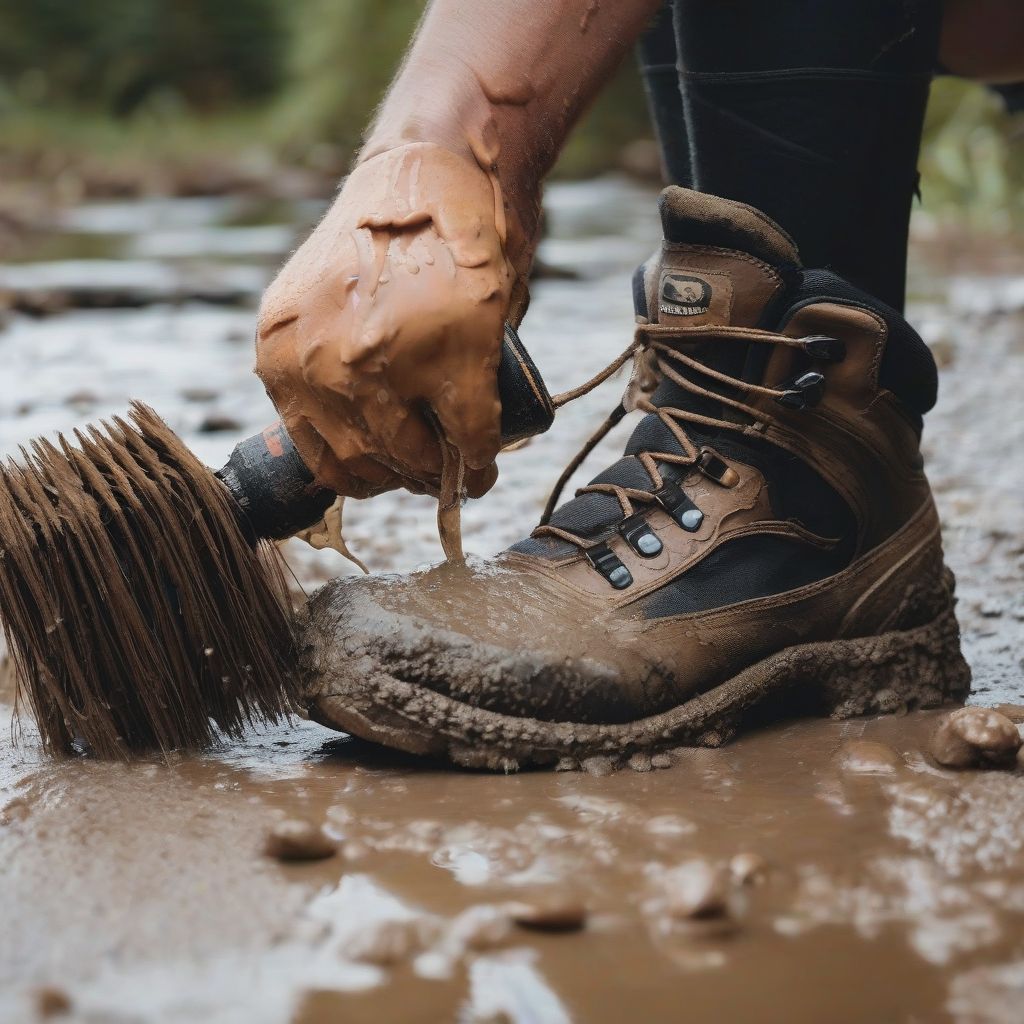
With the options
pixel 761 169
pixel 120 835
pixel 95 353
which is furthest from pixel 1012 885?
pixel 95 353

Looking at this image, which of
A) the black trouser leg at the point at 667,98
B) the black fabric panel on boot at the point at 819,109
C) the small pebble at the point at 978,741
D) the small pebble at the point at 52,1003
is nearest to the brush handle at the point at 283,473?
the black fabric panel on boot at the point at 819,109

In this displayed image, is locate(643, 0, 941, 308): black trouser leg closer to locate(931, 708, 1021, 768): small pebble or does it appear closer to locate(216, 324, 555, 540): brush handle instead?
locate(216, 324, 555, 540): brush handle

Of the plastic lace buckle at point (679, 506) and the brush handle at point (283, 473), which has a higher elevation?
the brush handle at point (283, 473)

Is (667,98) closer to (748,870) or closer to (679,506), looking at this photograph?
(679,506)

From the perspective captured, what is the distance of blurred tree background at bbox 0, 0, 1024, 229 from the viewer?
6402mm

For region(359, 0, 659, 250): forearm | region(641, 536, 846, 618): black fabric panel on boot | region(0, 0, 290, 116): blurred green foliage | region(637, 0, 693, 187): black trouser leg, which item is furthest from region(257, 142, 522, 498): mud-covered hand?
region(0, 0, 290, 116): blurred green foliage

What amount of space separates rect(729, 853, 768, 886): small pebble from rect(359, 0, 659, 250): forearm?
72 centimetres

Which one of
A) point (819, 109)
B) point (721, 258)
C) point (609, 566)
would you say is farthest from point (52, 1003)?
point (819, 109)

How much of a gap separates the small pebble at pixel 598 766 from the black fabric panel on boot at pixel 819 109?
63cm

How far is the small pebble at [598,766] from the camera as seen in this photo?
Result: 138cm

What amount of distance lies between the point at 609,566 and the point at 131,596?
1.69 ft

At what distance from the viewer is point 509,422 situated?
1.43 meters

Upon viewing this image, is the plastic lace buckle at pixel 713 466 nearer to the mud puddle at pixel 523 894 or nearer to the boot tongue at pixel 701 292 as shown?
the boot tongue at pixel 701 292

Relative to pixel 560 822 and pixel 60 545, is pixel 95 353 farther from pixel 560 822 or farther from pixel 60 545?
pixel 560 822
